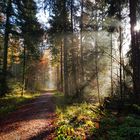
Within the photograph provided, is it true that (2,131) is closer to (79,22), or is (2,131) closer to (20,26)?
(20,26)

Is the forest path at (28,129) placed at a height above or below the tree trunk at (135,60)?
below

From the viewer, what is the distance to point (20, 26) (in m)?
24.8

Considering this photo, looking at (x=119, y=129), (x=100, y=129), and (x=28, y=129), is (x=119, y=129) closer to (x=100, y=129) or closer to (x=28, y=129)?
(x=100, y=129)

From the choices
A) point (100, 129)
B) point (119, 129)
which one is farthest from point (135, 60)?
point (100, 129)

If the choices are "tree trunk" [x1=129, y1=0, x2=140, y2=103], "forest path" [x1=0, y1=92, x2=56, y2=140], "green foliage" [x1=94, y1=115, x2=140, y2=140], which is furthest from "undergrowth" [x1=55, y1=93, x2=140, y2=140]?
"tree trunk" [x1=129, y1=0, x2=140, y2=103]

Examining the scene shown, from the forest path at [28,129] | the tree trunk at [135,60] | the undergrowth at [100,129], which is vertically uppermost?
the tree trunk at [135,60]

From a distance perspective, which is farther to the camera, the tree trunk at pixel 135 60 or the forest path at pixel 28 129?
the tree trunk at pixel 135 60

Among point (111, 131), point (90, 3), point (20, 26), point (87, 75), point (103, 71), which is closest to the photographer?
point (111, 131)

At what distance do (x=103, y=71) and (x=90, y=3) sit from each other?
8919 mm

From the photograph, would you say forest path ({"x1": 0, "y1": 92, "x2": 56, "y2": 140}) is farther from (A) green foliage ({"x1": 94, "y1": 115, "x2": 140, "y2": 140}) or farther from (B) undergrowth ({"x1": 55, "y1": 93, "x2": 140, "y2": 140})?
(A) green foliage ({"x1": 94, "y1": 115, "x2": 140, "y2": 140})

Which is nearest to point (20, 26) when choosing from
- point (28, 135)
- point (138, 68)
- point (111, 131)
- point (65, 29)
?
point (65, 29)

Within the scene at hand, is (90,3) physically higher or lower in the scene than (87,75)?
higher

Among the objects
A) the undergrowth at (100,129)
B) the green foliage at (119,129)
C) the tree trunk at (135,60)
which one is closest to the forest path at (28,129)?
the undergrowth at (100,129)

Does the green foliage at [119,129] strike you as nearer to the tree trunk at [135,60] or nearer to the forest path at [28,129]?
the forest path at [28,129]
